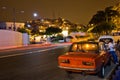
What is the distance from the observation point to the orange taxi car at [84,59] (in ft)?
37.1

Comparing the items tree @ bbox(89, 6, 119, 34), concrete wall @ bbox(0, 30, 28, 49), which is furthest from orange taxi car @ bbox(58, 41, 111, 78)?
tree @ bbox(89, 6, 119, 34)

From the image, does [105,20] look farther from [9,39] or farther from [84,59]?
[84,59]

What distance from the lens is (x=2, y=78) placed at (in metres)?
12.3

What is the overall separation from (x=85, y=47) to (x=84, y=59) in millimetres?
1586

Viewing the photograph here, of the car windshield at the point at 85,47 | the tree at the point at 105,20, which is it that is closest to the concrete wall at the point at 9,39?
the tree at the point at 105,20

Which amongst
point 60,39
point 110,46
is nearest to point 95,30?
Result: point 60,39

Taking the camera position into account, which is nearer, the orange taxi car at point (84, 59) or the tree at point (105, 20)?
the orange taxi car at point (84, 59)

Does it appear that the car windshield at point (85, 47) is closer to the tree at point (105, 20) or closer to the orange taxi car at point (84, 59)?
the orange taxi car at point (84, 59)

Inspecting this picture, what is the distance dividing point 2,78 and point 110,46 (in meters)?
7.81

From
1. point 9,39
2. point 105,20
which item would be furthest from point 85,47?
point 105,20

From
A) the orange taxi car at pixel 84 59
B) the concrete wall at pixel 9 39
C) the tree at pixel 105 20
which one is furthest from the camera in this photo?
the tree at pixel 105 20

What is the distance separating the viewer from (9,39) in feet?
165

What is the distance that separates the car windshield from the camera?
12670 mm

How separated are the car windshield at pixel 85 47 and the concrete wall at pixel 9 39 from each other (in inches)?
1349
